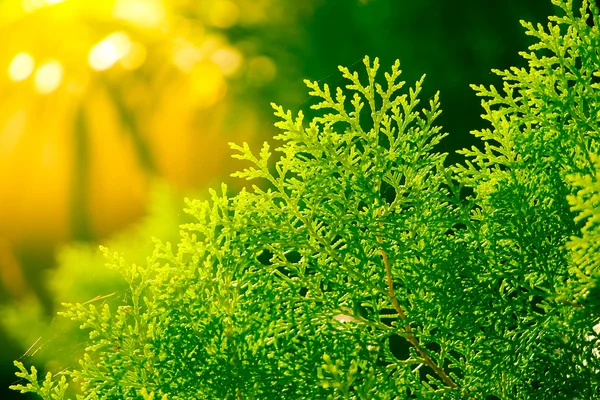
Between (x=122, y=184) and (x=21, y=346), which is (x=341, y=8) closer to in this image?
(x=122, y=184)

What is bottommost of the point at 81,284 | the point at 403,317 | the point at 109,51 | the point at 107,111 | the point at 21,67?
the point at 403,317

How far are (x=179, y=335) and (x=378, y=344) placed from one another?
0.21 m

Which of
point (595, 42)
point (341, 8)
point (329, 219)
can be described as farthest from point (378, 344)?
point (341, 8)

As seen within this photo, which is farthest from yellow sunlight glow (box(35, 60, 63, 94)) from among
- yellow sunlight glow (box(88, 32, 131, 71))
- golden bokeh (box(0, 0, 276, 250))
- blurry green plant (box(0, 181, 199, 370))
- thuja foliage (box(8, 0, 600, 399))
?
thuja foliage (box(8, 0, 600, 399))

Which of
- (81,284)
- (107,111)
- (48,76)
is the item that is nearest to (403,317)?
(81,284)

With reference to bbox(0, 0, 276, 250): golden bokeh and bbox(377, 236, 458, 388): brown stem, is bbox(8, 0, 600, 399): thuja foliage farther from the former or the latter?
bbox(0, 0, 276, 250): golden bokeh

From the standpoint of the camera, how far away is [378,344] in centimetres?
67

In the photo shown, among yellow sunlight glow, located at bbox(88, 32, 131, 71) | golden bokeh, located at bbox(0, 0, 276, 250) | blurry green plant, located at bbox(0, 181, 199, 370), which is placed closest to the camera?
blurry green plant, located at bbox(0, 181, 199, 370)

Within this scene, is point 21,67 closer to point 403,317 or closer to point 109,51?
point 109,51

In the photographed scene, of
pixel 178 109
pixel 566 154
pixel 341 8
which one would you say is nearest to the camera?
pixel 566 154

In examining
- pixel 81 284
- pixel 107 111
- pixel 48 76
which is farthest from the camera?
pixel 48 76

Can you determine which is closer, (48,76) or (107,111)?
(107,111)

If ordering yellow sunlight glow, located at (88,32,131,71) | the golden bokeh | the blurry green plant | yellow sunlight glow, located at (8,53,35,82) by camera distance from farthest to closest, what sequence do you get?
yellow sunlight glow, located at (8,53,35,82) < yellow sunlight glow, located at (88,32,131,71) < the golden bokeh < the blurry green plant

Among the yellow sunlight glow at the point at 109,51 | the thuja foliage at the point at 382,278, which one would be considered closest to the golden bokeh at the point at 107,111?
the yellow sunlight glow at the point at 109,51
